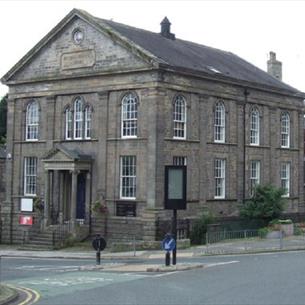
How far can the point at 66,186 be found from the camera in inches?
1677

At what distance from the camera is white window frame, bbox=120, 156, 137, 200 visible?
129ft

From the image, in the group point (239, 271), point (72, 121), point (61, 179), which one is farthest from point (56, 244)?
point (239, 271)

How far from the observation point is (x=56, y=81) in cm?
4288

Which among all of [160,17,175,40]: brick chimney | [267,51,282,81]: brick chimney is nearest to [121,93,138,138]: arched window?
[160,17,175,40]: brick chimney

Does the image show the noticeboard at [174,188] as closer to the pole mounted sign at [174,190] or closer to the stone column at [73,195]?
the pole mounted sign at [174,190]

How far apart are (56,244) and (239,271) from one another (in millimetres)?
18294

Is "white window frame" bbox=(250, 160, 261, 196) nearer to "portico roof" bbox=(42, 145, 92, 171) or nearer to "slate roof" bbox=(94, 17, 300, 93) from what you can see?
"slate roof" bbox=(94, 17, 300, 93)

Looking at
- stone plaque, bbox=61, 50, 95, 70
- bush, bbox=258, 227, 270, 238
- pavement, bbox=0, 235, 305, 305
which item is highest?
stone plaque, bbox=61, 50, 95, 70

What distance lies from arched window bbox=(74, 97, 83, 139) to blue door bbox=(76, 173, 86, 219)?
2508 millimetres

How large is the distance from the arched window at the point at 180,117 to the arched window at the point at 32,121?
9780mm

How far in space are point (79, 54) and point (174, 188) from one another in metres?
18.2

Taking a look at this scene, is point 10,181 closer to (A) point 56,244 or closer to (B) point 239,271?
(A) point 56,244

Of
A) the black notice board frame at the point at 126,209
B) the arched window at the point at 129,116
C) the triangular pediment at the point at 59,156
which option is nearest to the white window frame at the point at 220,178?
the black notice board frame at the point at 126,209

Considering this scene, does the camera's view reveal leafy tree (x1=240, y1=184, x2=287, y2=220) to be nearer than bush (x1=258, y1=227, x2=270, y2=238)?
No
